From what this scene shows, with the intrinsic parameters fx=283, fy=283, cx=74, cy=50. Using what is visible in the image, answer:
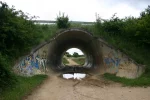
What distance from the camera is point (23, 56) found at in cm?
2022

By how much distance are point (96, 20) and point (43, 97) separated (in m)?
13.4

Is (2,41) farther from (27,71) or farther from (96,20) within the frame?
(96,20)

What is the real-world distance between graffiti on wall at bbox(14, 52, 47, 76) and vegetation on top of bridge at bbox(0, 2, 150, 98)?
22.4 inches

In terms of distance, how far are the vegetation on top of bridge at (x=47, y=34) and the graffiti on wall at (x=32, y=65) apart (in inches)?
22.4

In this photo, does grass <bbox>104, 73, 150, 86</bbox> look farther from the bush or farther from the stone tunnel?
the bush

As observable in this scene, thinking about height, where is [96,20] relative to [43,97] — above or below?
above

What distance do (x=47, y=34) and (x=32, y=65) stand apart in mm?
3863

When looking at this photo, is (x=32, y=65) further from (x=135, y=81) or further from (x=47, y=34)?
(x=135, y=81)

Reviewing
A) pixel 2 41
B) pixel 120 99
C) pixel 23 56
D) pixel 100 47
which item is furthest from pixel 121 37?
pixel 120 99

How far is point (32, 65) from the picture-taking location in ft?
68.5

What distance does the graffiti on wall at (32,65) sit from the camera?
1974 cm

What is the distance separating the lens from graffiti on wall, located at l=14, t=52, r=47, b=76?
64.8 feet

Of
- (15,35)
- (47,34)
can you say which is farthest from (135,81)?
(47,34)

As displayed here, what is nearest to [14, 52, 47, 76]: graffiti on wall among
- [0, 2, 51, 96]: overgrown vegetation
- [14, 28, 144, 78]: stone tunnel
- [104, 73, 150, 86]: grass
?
[14, 28, 144, 78]: stone tunnel
